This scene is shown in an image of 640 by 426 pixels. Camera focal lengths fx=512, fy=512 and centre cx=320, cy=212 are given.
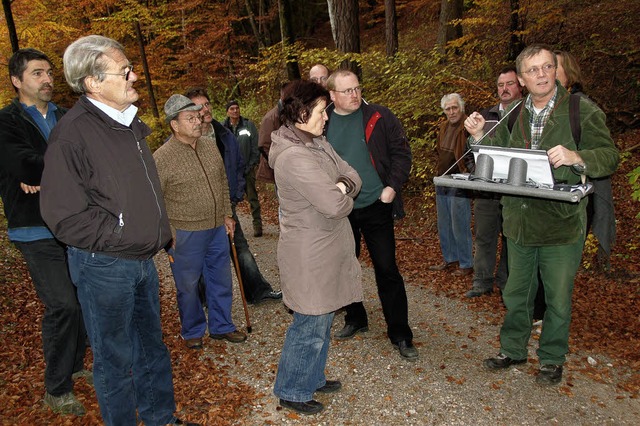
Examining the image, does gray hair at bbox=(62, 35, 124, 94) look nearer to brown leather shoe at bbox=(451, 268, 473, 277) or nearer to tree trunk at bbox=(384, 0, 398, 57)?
brown leather shoe at bbox=(451, 268, 473, 277)

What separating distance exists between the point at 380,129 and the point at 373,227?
0.91m

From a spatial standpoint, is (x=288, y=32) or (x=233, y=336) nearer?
(x=233, y=336)

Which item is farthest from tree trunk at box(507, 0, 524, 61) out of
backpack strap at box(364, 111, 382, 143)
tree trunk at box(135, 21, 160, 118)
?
tree trunk at box(135, 21, 160, 118)

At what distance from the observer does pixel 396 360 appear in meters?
4.77

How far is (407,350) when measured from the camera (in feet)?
15.6

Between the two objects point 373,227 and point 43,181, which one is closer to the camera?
point 43,181

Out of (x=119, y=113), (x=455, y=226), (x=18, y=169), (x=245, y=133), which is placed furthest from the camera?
(x=245, y=133)

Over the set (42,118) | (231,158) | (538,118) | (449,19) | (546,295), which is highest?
(449,19)

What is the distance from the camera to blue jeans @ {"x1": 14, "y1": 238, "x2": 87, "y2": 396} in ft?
12.8

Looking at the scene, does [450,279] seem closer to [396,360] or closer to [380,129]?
[396,360]

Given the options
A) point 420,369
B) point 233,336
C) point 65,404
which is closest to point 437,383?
point 420,369

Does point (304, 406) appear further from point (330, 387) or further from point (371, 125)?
point (371, 125)

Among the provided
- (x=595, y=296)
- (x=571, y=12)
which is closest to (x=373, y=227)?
(x=595, y=296)

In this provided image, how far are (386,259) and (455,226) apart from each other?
271 centimetres
